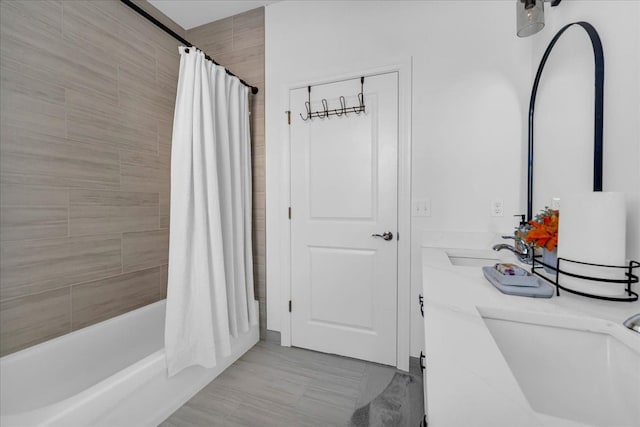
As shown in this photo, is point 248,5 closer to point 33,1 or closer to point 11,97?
point 33,1

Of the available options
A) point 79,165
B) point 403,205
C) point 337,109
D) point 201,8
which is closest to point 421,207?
point 403,205

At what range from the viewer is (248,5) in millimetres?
2150

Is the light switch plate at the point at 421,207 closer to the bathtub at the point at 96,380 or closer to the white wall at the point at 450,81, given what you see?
the white wall at the point at 450,81

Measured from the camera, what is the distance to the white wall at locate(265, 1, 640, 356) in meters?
1.62

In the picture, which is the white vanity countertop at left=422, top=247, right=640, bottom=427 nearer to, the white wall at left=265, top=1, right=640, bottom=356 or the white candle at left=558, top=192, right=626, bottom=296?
the white candle at left=558, top=192, right=626, bottom=296

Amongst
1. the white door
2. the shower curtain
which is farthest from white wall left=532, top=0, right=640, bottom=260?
the shower curtain

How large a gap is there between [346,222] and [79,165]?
1.70 metres

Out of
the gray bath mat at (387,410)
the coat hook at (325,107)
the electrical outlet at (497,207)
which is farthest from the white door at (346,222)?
the electrical outlet at (497,207)

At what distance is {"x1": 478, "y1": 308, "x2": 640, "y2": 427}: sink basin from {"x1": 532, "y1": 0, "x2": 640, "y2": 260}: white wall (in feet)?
1.31

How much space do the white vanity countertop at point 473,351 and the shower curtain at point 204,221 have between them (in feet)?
4.18

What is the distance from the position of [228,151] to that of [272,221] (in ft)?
2.13

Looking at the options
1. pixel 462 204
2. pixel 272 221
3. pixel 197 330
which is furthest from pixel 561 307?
pixel 272 221

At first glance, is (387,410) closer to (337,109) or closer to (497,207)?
(497,207)

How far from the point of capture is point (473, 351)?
0.49 meters
